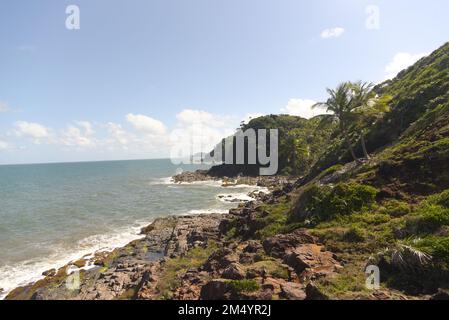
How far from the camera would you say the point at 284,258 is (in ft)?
42.7

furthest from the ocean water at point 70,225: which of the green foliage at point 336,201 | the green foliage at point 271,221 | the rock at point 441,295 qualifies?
the rock at point 441,295

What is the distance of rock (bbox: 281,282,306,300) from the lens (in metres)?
9.18

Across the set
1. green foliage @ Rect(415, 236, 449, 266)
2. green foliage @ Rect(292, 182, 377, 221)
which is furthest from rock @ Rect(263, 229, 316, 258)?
green foliage @ Rect(415, 236, 449, 266)

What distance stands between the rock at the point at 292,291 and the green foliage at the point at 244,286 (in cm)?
98

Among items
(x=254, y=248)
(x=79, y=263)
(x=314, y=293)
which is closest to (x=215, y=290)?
(x=314, y=293)

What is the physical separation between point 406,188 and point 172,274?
15948mm

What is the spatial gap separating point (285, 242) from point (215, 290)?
5.69 m

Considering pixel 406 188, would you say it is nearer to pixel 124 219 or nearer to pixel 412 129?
pixel 412 129

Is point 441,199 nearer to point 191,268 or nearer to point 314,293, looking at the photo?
point 314,293

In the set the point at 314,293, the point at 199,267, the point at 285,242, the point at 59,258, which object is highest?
the point at 314,293

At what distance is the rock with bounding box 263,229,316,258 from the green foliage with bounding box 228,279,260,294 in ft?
13.2

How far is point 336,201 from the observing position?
59.6 feet
